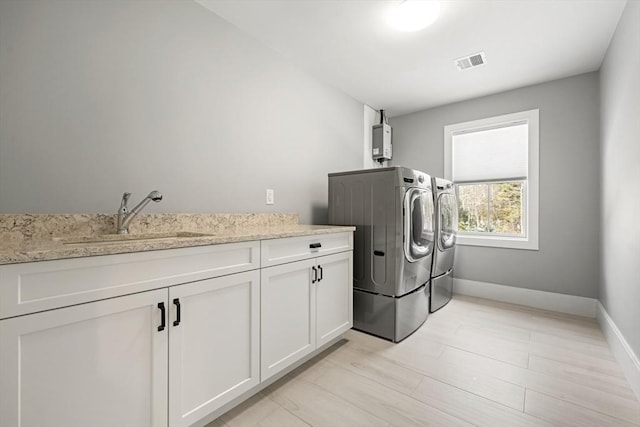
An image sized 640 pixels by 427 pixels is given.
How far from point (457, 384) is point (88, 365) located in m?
1.86

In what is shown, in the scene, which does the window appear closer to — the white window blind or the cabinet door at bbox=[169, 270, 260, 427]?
the white window blind

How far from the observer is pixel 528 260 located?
314 centimetres

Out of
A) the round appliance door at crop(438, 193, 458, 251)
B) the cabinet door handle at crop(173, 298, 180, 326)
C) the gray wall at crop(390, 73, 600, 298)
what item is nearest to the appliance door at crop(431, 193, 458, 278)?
the round appliance door at crop(438, 193, 458, 251)

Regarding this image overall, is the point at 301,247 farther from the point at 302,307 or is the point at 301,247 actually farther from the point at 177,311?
the point at 177,311

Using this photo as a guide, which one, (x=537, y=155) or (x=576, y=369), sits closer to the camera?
(x=576, y=369)

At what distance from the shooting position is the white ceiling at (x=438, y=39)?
1965mm

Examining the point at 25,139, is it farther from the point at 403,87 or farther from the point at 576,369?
the point at 576,369

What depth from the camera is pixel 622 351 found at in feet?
6.10

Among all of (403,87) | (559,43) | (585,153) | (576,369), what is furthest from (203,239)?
(585,153)

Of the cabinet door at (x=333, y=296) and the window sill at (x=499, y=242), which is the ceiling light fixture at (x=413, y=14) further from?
the window sill at (x=499, y=242)

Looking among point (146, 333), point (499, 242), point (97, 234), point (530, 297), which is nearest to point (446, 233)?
point (499, 242)

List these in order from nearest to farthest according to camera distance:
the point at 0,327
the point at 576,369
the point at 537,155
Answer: the point at 0,327
the point at 576,369
the point at 537,155

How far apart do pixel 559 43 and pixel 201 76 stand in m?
2.90

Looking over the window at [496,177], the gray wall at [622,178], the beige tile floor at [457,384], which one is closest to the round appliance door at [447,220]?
the window at [496,177]
